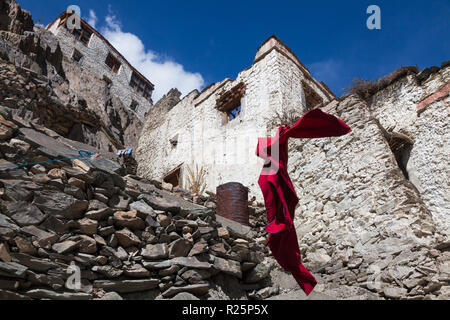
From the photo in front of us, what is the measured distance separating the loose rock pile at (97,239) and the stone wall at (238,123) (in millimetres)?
4244

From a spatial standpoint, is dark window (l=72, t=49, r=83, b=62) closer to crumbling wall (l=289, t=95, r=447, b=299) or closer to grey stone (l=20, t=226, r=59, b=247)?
crumbling wall (l=289, t=95, r=447, b=299)

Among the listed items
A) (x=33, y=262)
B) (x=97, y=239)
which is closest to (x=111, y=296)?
(x=97, y=239)

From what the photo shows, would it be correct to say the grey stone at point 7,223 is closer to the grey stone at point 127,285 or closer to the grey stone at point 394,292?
the grey stone at point 127,285

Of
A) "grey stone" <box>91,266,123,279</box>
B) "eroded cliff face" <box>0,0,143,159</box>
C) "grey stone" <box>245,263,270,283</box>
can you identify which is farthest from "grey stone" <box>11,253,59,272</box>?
"eroded cliff face" <box>0,0,143,159</box>

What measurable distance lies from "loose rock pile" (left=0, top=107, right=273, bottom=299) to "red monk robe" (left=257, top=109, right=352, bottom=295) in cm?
107

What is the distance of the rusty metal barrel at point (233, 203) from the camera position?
5875 mm

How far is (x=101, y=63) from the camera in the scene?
77.8 ft

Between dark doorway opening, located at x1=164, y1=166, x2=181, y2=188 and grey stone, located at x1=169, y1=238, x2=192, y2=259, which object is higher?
dark doorway opening, located at x1=164, y1=166, x2=181, y2=188

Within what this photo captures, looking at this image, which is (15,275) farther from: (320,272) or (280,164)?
(320,272)

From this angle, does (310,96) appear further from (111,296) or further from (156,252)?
(111,296)

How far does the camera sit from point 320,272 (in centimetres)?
465

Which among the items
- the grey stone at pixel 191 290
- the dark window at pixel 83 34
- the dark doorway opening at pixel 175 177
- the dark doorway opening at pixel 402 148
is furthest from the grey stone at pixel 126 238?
the dark window at pixel 83 34

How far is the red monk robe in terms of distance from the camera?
2969 millimetres
